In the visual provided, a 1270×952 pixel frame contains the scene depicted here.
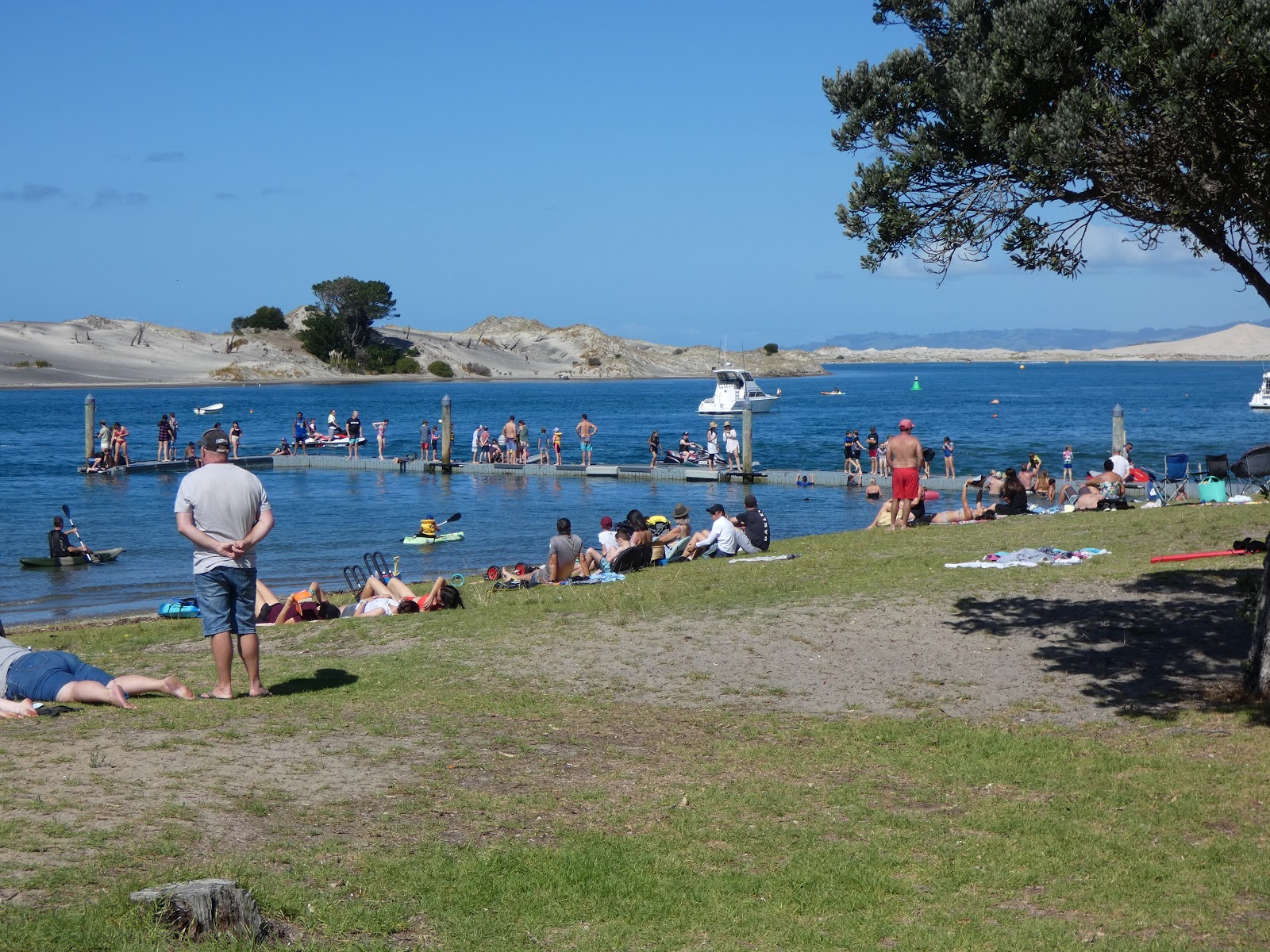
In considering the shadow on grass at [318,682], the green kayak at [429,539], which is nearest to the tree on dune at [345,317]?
the green kayak at [429,539]

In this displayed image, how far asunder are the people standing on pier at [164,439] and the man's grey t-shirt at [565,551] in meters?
33.2

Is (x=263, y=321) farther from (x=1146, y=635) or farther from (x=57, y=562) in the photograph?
(x=1146, y=635)

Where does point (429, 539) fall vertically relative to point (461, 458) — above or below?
below

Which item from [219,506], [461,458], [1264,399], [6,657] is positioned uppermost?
[1264,399]

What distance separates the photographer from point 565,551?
16078 millimetres

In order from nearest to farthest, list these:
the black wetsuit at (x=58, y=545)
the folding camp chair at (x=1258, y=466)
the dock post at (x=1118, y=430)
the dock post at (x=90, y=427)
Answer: the folding camp chair at (x=1258, y=466)
the black wetsuit at (x=58, y=545)
the dock post at (x=1118, y=430)
the dock post at (x=90, y=427)

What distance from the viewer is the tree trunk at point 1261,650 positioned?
8094 mm

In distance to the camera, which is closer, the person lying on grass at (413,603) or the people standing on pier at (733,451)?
the person lying on grass at (413,603)

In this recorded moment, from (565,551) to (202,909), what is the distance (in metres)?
11.6

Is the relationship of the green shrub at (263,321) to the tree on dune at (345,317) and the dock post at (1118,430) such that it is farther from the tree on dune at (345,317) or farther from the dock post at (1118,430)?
the dock post at (1118,430)

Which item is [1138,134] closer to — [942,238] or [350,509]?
[942,238]

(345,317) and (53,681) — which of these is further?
(345,317)

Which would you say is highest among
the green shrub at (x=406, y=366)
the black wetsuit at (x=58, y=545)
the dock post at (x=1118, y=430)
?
the green shrub at (x=406, y=366)

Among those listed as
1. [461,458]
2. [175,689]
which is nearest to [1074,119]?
[175,689]
